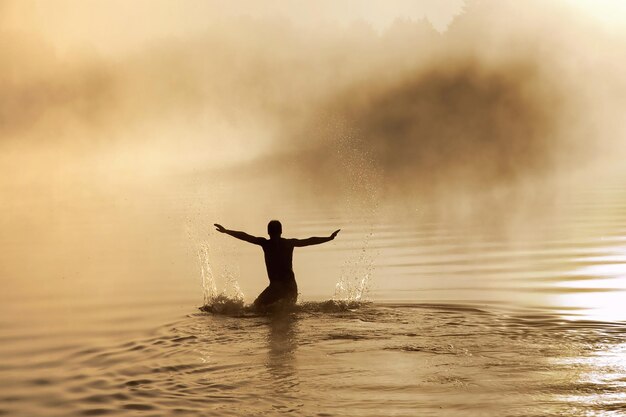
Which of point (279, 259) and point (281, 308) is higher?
point (279, 259)

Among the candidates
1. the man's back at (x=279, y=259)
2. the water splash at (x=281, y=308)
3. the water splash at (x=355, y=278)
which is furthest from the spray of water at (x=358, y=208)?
the man's back at (x=279, y=259)

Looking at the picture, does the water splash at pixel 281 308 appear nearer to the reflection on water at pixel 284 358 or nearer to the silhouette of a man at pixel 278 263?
the silhouette of a man at pixel 278 263

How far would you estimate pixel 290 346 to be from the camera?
47.4 feet

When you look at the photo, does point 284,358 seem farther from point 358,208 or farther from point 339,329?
point 358,208

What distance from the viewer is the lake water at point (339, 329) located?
460 inches

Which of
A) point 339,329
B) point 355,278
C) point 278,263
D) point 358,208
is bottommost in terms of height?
point 339,329

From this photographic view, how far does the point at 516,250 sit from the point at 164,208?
30.8m

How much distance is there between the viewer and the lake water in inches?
460

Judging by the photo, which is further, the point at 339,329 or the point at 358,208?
the point at 358,208

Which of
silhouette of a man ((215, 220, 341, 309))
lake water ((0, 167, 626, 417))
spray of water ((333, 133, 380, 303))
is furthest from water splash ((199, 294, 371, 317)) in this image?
spray of water ((333, 133, 380, 303))

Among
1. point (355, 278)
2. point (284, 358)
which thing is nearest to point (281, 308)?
point (284, 358)

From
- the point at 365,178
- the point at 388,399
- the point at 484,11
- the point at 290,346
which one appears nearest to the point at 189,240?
the point at 290,346

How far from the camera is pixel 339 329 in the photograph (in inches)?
615

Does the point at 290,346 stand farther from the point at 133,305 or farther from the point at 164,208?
the point at 164,208
